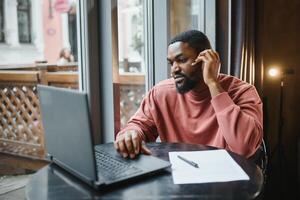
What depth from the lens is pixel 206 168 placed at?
1.13 meters

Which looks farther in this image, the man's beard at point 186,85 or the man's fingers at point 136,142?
the man's beard at point 186,85

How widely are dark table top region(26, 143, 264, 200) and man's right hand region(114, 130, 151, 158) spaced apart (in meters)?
0.19

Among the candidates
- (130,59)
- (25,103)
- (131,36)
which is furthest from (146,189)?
(131,36)

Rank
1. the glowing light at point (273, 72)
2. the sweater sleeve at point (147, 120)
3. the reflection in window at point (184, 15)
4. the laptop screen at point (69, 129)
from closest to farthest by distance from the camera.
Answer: the laptop screen at point (69, 129) < the sweater sleeve at point (147, 120) < the reflection in window at point (184, 15) < the glowing light at point (273, 72)

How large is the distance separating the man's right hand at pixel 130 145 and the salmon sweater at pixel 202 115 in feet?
0.54

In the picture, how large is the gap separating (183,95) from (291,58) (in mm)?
2010

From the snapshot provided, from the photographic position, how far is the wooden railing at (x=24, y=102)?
151 centimetres

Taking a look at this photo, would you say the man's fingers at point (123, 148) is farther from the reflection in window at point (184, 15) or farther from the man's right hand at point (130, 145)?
the reflection in window at point (184, 15)

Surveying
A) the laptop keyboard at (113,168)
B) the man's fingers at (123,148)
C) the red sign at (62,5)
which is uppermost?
the red sign at (62,5)

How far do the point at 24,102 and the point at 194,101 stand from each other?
2.59 ft

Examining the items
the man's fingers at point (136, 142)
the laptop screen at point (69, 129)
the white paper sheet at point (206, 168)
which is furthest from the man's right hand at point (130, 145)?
the laptop screen at point (69, 129)

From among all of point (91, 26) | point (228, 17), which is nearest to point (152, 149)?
point (91, 26)

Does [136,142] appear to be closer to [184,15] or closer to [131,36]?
[131,36]

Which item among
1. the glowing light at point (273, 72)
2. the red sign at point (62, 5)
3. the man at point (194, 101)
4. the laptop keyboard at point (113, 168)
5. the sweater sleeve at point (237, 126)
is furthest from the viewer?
the glowing light at point (273, 72)
